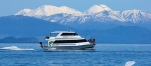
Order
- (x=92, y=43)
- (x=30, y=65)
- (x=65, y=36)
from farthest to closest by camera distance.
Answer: (x=92, y=43) < (x=65, y=36) < (x=30, y=65)

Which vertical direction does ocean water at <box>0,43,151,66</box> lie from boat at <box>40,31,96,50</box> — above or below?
below

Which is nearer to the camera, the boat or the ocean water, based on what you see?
the ocean water

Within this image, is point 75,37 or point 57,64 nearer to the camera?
point 57,64

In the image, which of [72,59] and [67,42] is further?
[67,42]

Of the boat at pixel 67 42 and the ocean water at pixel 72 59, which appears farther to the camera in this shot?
the boat at pixel 67 42

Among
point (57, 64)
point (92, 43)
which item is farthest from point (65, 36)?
point (57, 64)

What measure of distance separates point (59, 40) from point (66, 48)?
310cm

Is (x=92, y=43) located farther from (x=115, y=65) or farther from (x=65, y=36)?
(x=115, y=65)

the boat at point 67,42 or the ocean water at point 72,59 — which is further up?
the boat at point 67,42

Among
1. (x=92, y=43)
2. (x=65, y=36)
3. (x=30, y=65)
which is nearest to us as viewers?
(x=30, y=65)

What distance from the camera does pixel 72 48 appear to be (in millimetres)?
134875

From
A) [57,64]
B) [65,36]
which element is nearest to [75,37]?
[65,36]

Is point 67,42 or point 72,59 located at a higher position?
point 67,42

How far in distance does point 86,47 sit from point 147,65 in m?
60.9
